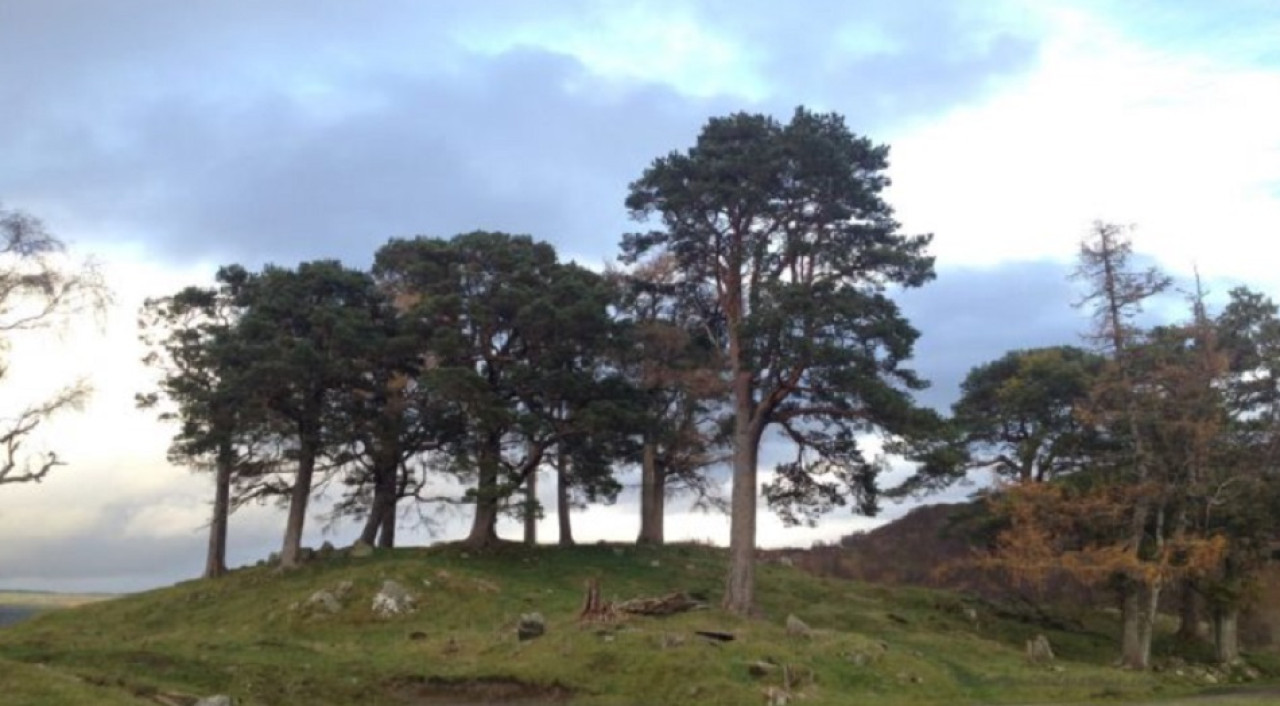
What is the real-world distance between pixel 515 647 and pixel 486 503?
15.1 metres

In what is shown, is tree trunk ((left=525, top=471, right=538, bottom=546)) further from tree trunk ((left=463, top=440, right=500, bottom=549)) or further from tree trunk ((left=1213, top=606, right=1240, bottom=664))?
tree trunk ((left=1213, top=606, right=1240, bottom=664))

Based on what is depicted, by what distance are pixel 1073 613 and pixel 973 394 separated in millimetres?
11465

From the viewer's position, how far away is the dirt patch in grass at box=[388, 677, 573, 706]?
2728 cm

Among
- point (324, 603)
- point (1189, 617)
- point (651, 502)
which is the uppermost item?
point (651, 502)

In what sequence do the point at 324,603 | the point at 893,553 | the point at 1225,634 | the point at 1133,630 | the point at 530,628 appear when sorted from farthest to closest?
the point at 893,553, the point at 1225,634, the point at 1133,630, the point at 324,603, the point at 530,628

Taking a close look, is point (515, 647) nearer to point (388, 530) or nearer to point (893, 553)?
point (388, 530)

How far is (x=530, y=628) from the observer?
31.7 meters

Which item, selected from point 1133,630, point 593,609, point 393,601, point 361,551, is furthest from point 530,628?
point 1133,630

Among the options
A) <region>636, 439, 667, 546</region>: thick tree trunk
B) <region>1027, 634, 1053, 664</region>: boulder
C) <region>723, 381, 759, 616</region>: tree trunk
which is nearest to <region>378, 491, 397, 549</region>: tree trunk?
<region>636, 439, 667, 546</region>: thick tree trunk

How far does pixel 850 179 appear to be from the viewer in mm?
39531

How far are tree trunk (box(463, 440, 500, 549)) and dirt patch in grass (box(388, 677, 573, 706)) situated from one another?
15559 mm

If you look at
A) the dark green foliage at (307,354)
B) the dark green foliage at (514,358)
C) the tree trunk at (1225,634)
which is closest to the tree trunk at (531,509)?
the dark green foliage at (514,358)

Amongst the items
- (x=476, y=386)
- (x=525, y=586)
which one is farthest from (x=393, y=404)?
(x=525, y=586)

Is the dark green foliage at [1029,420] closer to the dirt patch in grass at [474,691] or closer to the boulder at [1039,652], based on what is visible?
the boulder at [1039,652]
